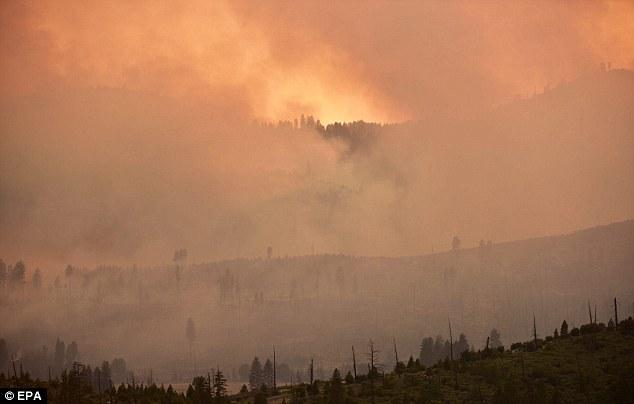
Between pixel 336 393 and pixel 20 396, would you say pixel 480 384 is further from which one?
pixel 20 396

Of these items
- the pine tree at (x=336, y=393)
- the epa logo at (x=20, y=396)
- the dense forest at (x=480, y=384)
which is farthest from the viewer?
the dense forest at (x=480, y=384)

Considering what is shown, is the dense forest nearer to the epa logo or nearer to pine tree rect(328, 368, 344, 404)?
pine tree rect(328, 368, 344, 404)

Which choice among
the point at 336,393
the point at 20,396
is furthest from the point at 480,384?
the point at 20,396

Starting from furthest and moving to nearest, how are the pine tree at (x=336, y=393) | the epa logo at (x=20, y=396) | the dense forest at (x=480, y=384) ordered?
the dense forest at (x=480, y=384), the pine tree at (x=336, y=393), the epa logo at (x=20, y=396)

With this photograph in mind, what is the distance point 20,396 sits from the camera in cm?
12044

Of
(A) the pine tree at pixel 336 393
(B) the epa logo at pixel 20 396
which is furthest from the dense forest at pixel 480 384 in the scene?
(B) the epa logo at pixel 20 396

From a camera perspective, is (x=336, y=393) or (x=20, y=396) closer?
(x=20, y=396)

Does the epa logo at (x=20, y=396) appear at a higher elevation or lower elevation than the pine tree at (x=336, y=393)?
higher

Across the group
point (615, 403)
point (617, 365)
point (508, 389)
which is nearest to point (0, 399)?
point (508, 389)

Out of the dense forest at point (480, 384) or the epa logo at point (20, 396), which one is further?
the dense forest at point (480, 384)

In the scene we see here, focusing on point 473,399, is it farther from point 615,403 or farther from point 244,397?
point 244,397

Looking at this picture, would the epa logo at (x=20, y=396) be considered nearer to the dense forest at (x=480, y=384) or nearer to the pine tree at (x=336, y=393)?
the dense forest at (x=480, y=384)

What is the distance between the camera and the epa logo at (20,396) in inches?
4377

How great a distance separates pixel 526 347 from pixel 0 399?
402ft
